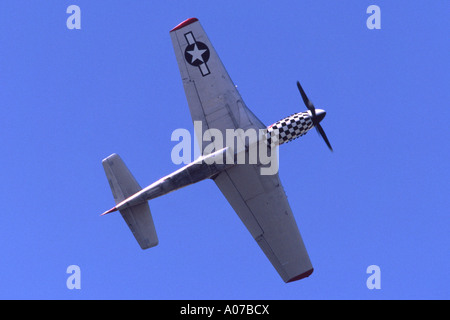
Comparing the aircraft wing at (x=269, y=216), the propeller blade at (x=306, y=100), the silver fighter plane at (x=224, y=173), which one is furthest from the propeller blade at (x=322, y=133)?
the aircraft wing at (x=269, y=216)

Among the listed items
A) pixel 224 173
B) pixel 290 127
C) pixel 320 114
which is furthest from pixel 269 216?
pixel 320 114

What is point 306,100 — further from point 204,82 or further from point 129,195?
point 129,195

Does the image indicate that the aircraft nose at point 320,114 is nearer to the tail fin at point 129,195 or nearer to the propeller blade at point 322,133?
the propeller blade at point 322,133

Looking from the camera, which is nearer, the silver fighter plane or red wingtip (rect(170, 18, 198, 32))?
the silver fighter plane

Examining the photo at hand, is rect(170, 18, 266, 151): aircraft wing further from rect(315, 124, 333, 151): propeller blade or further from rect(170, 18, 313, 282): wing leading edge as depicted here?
rect(315, 124, 333, 151): propeller blade

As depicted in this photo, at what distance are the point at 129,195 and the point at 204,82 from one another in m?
4.03

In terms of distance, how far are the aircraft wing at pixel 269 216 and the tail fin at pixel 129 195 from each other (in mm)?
2401

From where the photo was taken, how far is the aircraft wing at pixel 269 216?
2198 cm

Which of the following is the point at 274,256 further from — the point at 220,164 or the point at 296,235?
the point at 220,164

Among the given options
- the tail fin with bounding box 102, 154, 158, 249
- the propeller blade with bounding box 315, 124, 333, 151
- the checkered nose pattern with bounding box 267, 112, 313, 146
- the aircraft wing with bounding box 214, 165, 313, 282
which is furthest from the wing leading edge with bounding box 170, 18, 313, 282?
the tail fin with bounding box 102, 154, 158, 249

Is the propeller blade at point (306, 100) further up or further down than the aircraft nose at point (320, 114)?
further up

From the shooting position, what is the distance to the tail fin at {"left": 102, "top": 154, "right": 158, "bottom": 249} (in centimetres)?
2159

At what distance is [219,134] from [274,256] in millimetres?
4104

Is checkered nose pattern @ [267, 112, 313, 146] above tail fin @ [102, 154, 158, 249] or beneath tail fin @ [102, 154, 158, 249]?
above
